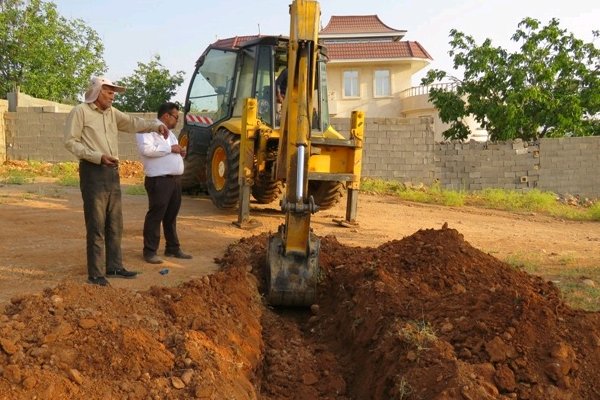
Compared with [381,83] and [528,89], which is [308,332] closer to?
[528,89]

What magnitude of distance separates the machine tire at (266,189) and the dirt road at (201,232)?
30cm

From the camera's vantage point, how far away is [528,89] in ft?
57.0

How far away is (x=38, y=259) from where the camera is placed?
681 cm

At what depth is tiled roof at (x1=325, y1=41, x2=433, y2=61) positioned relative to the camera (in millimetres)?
27328

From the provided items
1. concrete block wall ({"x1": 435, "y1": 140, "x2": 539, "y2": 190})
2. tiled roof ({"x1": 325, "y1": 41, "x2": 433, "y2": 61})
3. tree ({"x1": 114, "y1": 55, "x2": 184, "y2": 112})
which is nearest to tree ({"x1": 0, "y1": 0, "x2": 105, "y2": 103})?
tree ({"x1": 114, "y1": 55, "x2": 184, "y2": 112})

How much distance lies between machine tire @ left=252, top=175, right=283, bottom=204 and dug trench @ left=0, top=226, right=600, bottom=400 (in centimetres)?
355

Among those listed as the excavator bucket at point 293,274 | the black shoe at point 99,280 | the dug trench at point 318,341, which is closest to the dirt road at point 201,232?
the black shoe at point 99,280

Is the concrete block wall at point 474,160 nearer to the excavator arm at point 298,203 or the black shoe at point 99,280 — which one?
the excavator arm at point 298,203

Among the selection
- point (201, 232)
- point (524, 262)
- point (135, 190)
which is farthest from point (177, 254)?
point (135, 190)

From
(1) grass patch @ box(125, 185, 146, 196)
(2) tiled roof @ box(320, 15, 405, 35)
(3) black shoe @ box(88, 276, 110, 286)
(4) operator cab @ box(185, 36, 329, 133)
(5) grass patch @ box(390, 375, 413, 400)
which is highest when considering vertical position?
(2) tiled roof @ box(320, 15, 405, 35)

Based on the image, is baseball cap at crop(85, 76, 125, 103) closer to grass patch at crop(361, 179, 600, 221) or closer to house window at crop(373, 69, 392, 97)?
grass patch at crop(361, 179, 600, 221)

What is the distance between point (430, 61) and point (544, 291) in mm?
23999

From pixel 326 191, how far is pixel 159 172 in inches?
141

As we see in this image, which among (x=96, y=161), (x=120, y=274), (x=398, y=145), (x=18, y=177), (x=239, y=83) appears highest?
(x=239, y=83)
